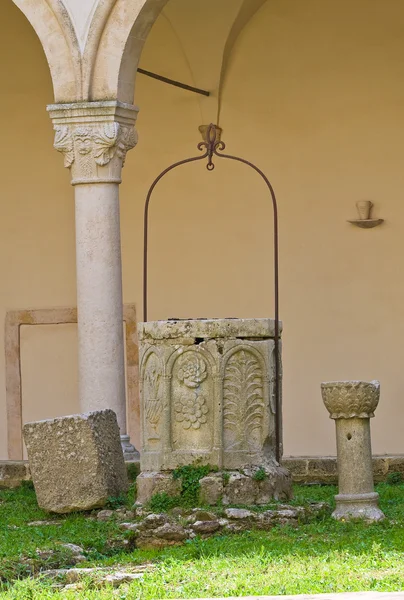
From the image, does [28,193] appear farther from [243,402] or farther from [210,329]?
[243,402]

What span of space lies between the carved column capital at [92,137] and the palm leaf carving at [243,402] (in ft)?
6.53

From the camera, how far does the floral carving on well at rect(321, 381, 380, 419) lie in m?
7.82

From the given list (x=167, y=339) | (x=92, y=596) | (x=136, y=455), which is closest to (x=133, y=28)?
(x=167, y=339)

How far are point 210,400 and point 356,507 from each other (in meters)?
1.10

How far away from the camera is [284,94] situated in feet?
39.0

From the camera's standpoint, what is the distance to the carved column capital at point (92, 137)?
9.19 meters

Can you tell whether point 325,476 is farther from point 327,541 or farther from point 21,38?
point 21,38

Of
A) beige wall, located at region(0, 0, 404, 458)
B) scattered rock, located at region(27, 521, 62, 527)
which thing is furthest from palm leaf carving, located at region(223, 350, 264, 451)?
beige wall, located at region(0, 0, 404, 458)

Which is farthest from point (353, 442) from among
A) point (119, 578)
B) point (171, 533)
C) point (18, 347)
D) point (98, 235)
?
point (18, 347)

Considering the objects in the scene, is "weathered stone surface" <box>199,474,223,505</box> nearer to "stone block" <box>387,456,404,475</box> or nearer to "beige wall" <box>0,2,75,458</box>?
"stone block" <box>387,456,404,475</box>

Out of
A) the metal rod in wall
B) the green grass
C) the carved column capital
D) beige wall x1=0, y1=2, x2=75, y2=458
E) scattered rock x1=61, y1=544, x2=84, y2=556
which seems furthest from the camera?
beige wall x1=0, y1=2, x2=75, y2=458

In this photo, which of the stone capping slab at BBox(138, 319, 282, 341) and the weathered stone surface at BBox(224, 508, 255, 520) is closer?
the weathered stone surface at BBox(224, 508, 255, 520)

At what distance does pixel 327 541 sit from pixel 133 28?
4211 millimetres

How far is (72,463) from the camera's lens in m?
8.26
